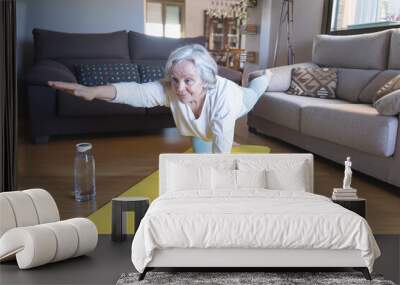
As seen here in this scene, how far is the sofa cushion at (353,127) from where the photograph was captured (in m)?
3.17

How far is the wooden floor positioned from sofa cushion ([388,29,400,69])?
92 centimetres

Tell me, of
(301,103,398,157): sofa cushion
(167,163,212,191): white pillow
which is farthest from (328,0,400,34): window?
(167,163,212,191): white pillow

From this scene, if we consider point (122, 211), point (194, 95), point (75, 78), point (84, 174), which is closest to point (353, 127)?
point (194, 95)

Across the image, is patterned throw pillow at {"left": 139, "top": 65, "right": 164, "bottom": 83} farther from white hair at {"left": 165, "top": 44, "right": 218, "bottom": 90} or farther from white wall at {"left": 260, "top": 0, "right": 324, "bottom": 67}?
white hair at {"left": 165, "top": 44, "right": 218, "bottom": 90}

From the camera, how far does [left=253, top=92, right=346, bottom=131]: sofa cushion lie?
404 cm

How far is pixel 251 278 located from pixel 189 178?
53 cm

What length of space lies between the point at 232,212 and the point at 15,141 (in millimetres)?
1355

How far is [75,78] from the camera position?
14.8 ft

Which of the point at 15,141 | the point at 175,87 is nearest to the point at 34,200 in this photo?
the point at 15,141

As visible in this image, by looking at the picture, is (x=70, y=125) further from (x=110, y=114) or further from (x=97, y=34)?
(x=97, y=34)

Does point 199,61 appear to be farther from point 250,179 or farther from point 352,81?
point 352,81

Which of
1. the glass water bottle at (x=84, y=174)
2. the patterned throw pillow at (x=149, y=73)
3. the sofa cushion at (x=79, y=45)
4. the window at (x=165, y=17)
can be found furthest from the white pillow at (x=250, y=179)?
the window at (x=165, y=17)

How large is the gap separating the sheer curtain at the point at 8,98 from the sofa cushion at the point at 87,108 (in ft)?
5.67

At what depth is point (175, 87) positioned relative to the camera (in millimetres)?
2666
